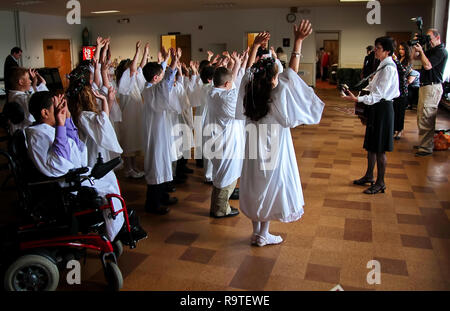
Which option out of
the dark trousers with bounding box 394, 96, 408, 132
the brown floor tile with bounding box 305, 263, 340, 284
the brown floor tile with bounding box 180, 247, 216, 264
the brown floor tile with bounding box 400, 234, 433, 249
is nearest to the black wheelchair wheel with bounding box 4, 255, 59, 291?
the brown floor tile with bounding box 180, 247, 216, 264

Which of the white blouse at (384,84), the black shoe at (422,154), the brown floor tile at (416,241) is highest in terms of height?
the white blouse at (384,84)

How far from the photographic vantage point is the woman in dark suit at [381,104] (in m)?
3.85

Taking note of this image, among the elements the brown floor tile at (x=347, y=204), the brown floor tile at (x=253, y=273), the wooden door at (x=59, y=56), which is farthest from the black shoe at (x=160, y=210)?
the wooden door at (x=59, y=56)

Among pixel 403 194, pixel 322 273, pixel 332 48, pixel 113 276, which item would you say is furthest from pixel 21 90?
pixel 332 48

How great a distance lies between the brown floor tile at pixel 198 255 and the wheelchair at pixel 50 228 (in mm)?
543

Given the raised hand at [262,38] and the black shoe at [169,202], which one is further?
the black shoe at [169,202]

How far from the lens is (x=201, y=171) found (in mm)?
5277

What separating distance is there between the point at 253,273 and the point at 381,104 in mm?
2297

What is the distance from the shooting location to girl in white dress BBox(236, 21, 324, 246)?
273cm

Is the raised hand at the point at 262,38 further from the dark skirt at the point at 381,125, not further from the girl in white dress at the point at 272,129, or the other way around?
the dark skirt at the point at 381,125

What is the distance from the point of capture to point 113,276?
2500mm

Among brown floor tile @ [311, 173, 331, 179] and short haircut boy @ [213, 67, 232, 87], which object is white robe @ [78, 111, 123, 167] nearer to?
short haircut boy @ [213, 67, 232, 87]

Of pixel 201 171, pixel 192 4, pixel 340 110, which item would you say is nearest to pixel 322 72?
pixel 192 4

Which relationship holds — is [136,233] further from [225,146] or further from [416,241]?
[416,241]
